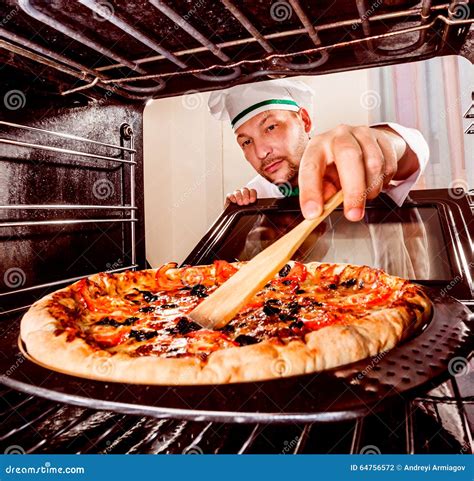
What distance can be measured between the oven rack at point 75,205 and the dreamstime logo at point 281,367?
0.87 m

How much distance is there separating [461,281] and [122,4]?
1.21 meters

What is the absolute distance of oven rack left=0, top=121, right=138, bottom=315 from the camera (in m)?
1.23

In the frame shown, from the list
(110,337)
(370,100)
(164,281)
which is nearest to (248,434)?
(110,337)

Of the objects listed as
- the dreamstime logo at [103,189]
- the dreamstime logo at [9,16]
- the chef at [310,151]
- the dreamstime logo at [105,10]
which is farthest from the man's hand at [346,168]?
the dreamstime logo at [103,189]

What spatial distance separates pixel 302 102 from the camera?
9.15 ft

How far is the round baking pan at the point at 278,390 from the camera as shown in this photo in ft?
1.75

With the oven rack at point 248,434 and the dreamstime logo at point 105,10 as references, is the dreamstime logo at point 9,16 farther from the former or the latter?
the oven rack at point 248,434

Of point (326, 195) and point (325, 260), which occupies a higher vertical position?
point (326, 195)

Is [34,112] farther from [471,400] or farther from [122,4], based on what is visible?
[471,400]

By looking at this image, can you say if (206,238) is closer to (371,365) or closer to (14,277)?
(14,277)

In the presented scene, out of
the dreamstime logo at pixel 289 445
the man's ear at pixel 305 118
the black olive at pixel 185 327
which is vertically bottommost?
the dreamstime logo at pixel 289 445

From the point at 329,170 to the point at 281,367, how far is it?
67 cm

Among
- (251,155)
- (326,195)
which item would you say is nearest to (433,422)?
(326,195)

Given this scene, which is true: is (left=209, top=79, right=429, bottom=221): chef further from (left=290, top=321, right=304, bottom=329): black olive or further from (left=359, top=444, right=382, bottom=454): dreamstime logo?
(left=359, top=444, right=382, bottom=454): dreamstime logo
